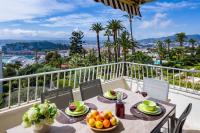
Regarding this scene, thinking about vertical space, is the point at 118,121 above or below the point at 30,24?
below

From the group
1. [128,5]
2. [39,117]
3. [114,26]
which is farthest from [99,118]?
[114,26]

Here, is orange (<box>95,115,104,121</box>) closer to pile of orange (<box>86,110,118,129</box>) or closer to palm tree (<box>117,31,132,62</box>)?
pile of orange (<box>86,110,118,129</box>)

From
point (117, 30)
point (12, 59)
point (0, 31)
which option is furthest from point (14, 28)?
point (117, 30)

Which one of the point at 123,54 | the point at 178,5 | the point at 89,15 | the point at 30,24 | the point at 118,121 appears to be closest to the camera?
the point at 118,121

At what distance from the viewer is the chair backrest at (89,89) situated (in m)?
3.01

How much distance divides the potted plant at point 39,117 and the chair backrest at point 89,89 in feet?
3.95

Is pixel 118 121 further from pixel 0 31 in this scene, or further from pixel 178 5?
pixel 0 31

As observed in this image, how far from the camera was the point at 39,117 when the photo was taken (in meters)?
1.71

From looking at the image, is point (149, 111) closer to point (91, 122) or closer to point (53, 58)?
point (91, 122)

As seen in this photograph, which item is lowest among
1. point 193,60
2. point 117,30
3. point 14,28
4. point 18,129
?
point 193,60

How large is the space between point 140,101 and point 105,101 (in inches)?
18.9

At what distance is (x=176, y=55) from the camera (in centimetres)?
4381

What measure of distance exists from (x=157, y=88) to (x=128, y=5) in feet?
6.07

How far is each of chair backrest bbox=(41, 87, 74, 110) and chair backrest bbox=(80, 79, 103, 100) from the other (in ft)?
0.84
